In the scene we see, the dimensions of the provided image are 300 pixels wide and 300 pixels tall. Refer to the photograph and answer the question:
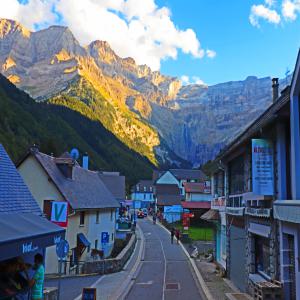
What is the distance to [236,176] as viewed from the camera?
70.4 feet

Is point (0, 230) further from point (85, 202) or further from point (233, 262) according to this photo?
point (85, 202)

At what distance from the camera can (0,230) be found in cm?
891

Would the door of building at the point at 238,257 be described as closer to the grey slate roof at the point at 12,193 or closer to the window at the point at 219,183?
the window at the point at 219,183

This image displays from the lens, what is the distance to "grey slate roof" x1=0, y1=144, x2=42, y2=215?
39.0 ft

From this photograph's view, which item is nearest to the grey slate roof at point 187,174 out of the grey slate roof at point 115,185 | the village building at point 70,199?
the grey slate roof at point 115,185

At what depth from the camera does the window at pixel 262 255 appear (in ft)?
48.5

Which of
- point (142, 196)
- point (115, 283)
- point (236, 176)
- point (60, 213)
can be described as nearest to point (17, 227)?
point (60, 213)

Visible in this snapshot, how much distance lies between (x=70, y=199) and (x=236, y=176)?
14157 mm

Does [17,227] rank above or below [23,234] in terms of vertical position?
above

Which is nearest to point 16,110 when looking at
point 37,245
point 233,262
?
point 233,262

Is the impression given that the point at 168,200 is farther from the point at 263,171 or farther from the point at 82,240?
the point at 263,171

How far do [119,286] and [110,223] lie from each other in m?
20.8

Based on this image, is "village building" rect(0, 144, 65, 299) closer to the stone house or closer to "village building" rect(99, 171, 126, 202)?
the stone house

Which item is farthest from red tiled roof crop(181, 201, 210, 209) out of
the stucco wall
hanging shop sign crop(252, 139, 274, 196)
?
the stucco wall
